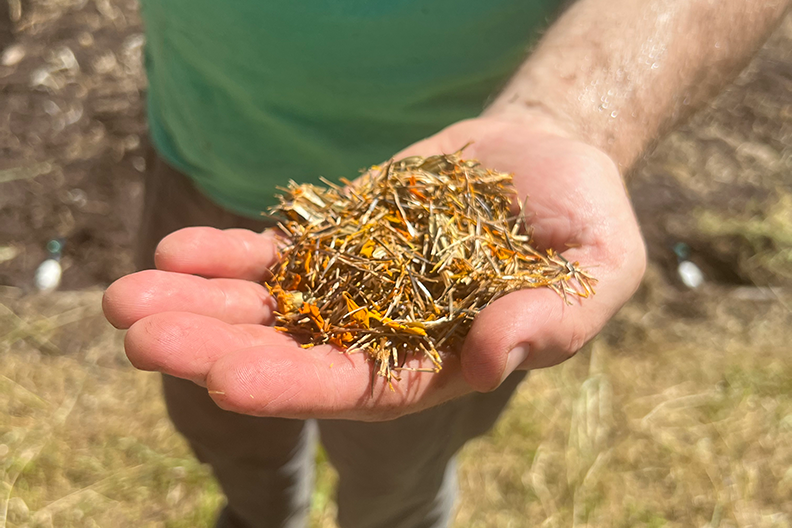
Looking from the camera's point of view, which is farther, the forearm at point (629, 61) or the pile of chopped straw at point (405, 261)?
the forearm at point (629, 61)

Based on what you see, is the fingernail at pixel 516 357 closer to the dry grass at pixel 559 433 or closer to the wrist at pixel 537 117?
the wrist at pixel 537 117

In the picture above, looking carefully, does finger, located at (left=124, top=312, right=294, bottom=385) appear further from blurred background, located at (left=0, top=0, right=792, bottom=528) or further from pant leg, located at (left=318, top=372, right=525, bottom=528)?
blurred background, located at (left=0, top=0, right=792, bottom=528)

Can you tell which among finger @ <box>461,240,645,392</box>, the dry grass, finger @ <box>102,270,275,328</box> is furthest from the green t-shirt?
the dry grass

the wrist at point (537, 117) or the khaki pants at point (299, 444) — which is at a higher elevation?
the wrist at point (537, 117)

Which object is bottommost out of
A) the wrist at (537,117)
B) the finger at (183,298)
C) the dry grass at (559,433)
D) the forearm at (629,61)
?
the dry grass at (559,433)

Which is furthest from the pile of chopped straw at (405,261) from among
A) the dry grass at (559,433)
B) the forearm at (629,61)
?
the dry grass at (559,433)

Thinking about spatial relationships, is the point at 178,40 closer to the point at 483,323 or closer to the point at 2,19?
the point at 483,323

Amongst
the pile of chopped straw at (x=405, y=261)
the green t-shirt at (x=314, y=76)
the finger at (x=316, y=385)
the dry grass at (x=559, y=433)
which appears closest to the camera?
the finger at (x=316, y=385)
